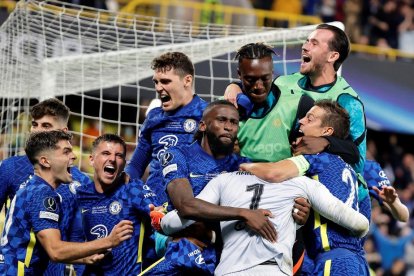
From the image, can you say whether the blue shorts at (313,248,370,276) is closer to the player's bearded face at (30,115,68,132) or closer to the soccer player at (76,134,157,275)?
the soccer player at (76,134,157,275)

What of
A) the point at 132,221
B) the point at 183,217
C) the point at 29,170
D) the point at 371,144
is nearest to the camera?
the point at 183,217

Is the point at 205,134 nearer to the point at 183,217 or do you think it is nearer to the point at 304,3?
the point at 183,217

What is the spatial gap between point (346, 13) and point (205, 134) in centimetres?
1062

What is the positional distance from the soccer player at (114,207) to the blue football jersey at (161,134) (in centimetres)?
27

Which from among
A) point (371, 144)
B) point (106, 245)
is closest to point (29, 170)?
point (106, 245)

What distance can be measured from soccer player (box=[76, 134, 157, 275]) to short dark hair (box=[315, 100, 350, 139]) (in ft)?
4.20

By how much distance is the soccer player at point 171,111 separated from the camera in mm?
7199

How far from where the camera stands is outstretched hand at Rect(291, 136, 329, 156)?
6250 mm

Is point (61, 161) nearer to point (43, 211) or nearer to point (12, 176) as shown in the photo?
point (43, 211)

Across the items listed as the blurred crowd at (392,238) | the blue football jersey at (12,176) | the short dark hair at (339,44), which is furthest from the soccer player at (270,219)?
the blurred crowd at (392,238)

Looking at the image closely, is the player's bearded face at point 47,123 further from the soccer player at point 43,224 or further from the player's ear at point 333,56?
the player's ear at point 333,56

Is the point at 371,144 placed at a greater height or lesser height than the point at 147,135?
lesser

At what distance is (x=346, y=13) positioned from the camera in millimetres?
16469

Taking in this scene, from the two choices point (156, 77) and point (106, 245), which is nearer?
point (106, 245)
